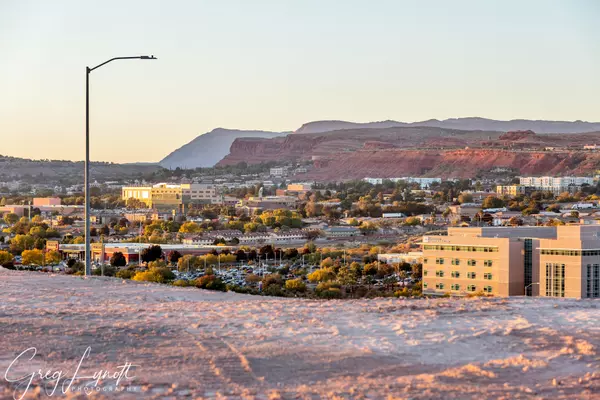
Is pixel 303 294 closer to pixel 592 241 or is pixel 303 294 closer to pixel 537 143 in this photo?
pixel 592 241

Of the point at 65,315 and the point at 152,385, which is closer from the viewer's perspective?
the point at 152,385

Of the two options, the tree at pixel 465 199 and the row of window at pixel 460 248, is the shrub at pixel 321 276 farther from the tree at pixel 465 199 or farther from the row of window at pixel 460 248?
the tree at pixel 465 199

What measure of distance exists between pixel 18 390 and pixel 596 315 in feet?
18.0

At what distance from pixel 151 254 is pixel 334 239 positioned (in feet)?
65.1

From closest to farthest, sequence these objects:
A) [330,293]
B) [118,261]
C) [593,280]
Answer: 1. [593,280]
2. [330,293]
3. [118,261]

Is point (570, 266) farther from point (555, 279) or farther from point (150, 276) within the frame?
point (150, 276)

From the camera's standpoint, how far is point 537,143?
7761 inches

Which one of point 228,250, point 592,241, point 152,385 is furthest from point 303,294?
point 152,385

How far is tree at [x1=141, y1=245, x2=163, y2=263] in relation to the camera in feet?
175

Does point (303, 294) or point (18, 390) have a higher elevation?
point (18, 390)

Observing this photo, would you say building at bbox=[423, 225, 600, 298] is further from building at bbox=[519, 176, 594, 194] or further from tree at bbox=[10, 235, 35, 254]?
building at bbox=[519, 176, 594, 194]

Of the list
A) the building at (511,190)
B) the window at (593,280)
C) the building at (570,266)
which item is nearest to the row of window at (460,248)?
the building at (570,266)

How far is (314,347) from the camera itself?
8.38 m

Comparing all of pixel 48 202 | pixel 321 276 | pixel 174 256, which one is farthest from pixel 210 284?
pixel 48 202
